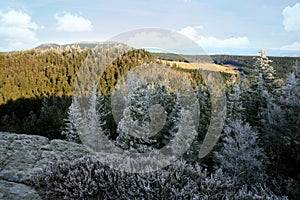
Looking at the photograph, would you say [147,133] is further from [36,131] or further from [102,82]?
[102,82]

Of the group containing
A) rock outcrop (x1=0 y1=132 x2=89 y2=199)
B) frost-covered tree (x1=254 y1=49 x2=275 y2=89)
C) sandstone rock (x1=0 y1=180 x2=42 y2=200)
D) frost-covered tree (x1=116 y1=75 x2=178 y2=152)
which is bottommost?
frost-covered tree (x1=116 y1=75 x2=178 y2=152)

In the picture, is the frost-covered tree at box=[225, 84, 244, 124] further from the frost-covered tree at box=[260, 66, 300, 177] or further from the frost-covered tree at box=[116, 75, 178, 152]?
the frost-covered tree at box=[260, 66, 300, 177]

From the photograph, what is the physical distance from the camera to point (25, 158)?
6953 mm

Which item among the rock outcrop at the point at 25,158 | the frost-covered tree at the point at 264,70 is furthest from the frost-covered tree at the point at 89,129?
the frost-covered tree at the point at 264,70

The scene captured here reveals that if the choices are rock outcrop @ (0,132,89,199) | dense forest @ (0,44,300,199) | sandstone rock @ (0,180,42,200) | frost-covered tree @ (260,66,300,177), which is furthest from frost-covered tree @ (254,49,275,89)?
sandstone rock @ (0,180,42,200)

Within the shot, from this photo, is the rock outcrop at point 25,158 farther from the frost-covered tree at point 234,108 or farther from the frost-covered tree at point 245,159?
the frost-covered tree at point 234,108

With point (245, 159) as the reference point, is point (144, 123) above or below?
below

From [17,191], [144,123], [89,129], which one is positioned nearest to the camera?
[17,191]

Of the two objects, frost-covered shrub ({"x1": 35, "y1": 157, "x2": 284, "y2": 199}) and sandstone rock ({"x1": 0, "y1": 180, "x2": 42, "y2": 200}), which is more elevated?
frost-covered shrub ({"x1": 35, "y1": 157, "x2": 284, "y2": 199})

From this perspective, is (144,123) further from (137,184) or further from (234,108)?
(137,184)

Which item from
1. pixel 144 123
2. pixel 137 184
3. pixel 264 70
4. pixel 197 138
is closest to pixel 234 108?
pixel 197 138

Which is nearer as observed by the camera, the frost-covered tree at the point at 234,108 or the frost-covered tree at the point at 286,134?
the frost-covered tree at the point at 286,134

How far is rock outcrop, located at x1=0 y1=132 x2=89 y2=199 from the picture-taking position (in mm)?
4704

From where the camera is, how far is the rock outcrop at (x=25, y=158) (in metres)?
4.70
